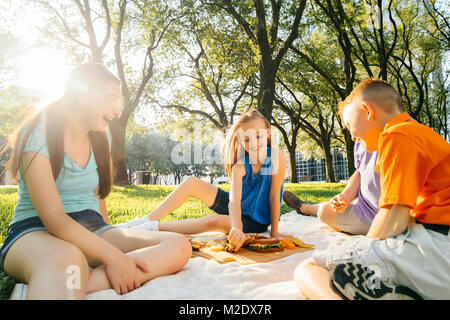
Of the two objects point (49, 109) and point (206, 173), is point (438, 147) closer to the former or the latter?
point (49, 109)

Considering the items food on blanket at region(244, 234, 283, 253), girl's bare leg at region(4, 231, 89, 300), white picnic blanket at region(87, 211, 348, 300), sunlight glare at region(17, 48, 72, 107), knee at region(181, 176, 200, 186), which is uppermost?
sunlight glare at region(17, 48, 72, 107)

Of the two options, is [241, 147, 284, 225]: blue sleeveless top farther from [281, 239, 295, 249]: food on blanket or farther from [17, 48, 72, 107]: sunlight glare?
[17, 48, 72, 107]: sunlight glare

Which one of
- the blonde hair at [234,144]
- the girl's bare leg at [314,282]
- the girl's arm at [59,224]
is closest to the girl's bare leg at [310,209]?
the blonde hair at [234,144]

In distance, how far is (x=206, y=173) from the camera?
41.7 meters

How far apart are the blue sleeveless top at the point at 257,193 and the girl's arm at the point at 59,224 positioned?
1.92 meters

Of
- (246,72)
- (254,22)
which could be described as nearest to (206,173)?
(246,72)

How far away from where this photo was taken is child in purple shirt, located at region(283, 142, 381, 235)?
306cm

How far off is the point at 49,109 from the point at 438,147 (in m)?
2.12

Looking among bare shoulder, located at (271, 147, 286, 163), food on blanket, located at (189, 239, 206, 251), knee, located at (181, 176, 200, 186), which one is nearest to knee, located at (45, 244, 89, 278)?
food on blanket, located at (189, 239, 206, 251)

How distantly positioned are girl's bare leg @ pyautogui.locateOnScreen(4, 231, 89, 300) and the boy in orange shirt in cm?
117

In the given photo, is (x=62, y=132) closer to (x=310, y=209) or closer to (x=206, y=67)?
(x=310, y=209)

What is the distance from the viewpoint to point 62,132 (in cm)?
196

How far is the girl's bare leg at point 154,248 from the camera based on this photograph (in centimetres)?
199

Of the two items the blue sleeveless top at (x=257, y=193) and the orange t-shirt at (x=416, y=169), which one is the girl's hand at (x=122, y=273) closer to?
the orange t-shirt at (x=416, y=169)
